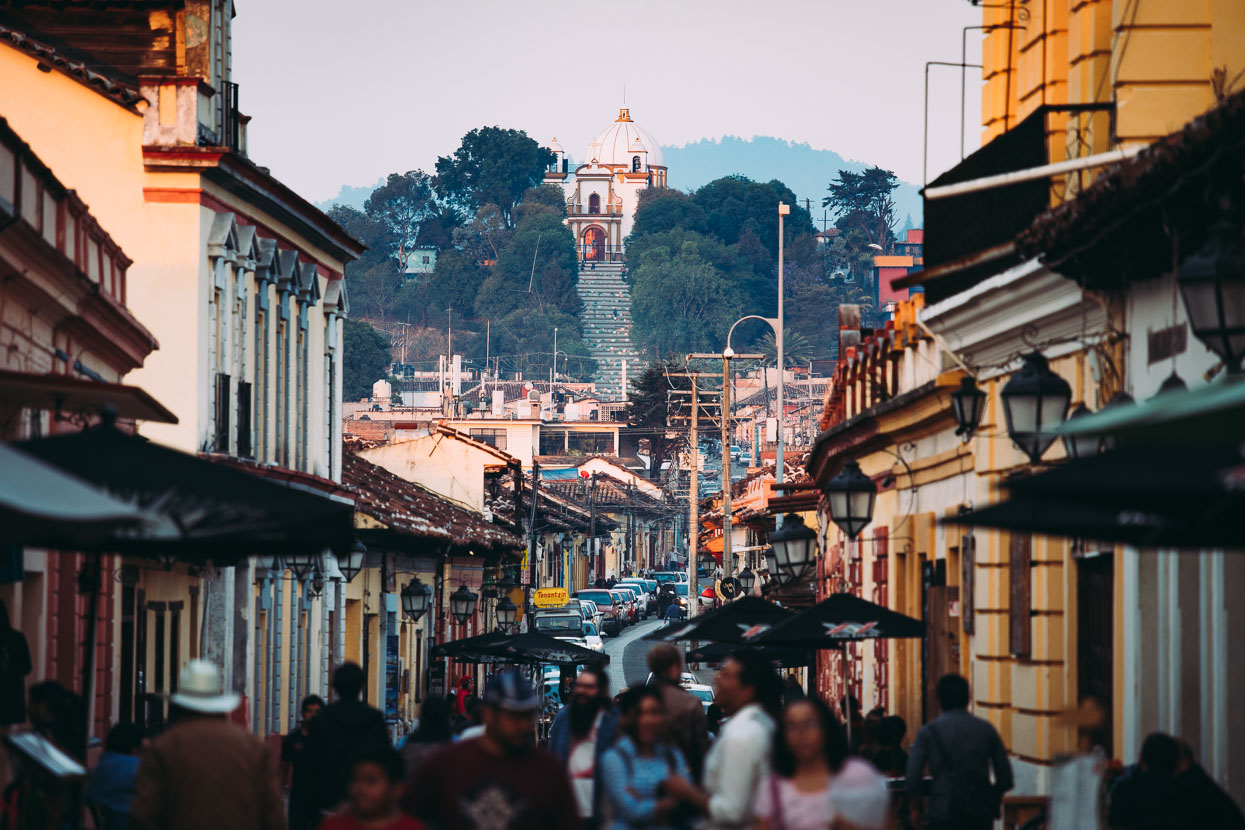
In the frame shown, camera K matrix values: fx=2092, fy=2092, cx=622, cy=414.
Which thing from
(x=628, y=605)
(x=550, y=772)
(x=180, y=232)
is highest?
(x=180, y=232)

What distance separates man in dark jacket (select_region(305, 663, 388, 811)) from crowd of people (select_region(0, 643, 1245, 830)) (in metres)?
0.01

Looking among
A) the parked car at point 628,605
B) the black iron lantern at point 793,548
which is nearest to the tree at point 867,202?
the parked car at point 628,605

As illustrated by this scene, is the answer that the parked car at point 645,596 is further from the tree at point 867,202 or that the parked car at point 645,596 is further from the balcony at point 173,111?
the tree at point 867,202

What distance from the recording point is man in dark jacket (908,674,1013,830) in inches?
456

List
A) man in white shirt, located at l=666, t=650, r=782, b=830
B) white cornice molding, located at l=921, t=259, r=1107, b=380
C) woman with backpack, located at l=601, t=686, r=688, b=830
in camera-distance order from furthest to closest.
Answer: white cornice molding, located at l=921, t=259, r=1107, b=380 < woman with backpack, located at l=601, t=686, r=688, b=830 < man in white shirt, located at l=666, t=650, r=782, b=830

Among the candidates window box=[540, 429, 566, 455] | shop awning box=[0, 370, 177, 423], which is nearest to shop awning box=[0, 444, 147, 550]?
shop awning box=[0, 370, 177, 423]

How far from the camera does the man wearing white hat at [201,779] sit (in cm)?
837

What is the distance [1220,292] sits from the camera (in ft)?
28.0

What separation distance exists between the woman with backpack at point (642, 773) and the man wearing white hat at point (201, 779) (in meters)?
1.42

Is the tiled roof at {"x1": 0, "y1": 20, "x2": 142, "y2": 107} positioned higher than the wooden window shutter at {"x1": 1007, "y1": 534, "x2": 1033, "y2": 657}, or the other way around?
the tiled roof at {"x1": 0, "y1": 20, "x2": 142, "y2": 107}

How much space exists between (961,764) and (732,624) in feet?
21.0

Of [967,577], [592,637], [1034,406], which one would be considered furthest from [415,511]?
[1034,406]

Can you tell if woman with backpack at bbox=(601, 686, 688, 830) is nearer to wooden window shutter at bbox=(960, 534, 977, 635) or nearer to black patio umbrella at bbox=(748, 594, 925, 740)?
black patio umbrella at bbox=(748, 594, 925, 740)

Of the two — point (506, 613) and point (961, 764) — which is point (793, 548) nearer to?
point (961, 764)
